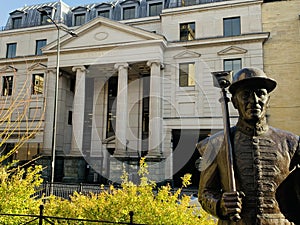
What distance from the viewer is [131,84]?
32562 millimetres

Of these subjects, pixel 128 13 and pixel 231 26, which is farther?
pixel 128 13

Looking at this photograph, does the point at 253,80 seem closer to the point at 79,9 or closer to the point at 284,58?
the point at 284,58

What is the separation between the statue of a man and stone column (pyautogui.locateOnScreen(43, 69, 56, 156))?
28319 mm

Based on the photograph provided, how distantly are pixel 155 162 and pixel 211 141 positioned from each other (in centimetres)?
2297

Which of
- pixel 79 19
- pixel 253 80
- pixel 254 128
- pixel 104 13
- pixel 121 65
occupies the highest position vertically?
pixel 104 13

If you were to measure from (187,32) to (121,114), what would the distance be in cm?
1054

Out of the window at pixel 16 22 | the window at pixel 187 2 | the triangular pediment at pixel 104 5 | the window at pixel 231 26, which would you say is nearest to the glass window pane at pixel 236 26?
the window at pixel 231 26

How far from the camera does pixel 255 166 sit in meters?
2.73

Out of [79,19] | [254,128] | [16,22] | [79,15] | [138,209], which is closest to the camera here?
[254,128]

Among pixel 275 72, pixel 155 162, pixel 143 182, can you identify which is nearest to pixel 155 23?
pixel 275 72

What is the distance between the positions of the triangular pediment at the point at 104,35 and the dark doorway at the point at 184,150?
921cm

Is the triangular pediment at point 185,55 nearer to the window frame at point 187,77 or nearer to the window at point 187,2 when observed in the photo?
the window frame at point 187,77

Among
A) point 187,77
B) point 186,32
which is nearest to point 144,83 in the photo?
point 187,77

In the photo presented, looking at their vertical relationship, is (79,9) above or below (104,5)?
below
